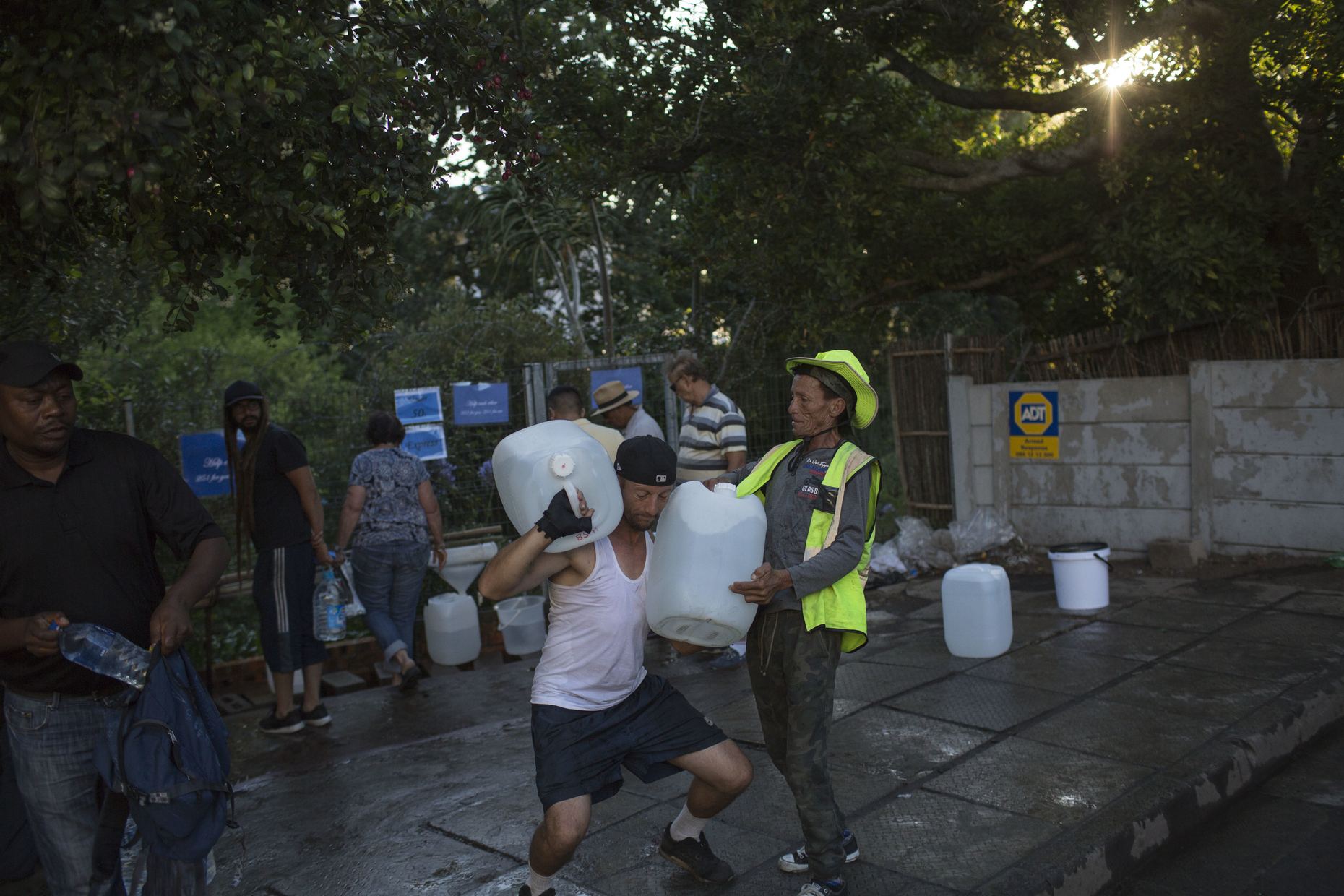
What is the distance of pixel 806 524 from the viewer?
3.49 m

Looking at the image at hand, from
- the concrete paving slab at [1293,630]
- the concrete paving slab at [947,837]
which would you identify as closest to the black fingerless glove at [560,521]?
the concrete paving slab at [947,837]

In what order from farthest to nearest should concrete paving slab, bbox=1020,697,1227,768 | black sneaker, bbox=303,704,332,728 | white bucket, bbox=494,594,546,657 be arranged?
white bucket, bbox=494,594,546,657 < black sneaker, bbox=303,704,332,728 < concrete paving slab, bbox=1020,697,1227,768

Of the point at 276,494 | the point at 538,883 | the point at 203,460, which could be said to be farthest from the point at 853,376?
the point at 203,460

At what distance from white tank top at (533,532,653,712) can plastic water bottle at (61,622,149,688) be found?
1116 mm

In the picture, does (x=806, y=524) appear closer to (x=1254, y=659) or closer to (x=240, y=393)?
(x=240, y=393)

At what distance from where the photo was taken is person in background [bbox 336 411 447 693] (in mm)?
6480

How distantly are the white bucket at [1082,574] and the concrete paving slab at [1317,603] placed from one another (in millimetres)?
1087

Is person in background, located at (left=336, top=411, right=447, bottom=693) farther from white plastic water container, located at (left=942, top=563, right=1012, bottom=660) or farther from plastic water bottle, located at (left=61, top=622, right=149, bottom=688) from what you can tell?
plastic water bottle, located at (left=61, top=622, right=149, bottom=688)

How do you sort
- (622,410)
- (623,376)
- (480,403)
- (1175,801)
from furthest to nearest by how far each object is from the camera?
1. (623,376)
2. (480,403)
3. (622,410)
4. (1175,801)

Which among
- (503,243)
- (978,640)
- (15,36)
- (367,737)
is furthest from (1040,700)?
(503,243)

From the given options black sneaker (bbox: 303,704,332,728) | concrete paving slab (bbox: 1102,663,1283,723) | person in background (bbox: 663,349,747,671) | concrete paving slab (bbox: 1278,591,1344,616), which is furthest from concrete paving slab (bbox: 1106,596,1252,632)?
black sneaker (bbox: 303,704,332,728)

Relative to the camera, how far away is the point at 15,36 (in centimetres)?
265

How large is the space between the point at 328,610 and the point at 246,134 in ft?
12.1

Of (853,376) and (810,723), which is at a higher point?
(853,376)
